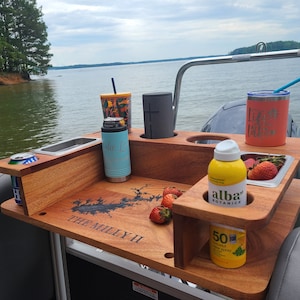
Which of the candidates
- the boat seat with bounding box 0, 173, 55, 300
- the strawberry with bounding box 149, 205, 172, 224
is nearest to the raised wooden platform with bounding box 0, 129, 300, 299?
the strawberry with bounding box 149, 205, 172, 224

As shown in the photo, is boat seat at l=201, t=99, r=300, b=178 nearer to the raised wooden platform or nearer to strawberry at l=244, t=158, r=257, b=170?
the raised wooden platform

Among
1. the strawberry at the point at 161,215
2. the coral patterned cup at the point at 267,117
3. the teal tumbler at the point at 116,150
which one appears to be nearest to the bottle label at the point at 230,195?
the strawberry at the point at 161,215

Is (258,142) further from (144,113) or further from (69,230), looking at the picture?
(69,230)

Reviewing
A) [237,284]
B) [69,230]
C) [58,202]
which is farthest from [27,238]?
[237,284]

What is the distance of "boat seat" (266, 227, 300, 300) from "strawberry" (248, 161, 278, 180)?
0.15 metres

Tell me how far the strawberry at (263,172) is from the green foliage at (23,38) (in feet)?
15.6

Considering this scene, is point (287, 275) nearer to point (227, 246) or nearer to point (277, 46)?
point (227, 246)

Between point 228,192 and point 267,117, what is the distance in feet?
1.41

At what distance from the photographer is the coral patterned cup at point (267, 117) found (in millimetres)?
867

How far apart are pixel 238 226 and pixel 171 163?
1.83ft

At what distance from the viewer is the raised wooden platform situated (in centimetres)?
56

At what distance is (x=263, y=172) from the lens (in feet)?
2.19

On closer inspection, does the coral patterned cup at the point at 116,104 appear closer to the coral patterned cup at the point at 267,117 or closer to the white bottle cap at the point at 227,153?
the coral patterned cup at the point at 267,117

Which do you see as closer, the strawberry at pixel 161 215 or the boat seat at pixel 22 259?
the strawberry at pixel 161 215
